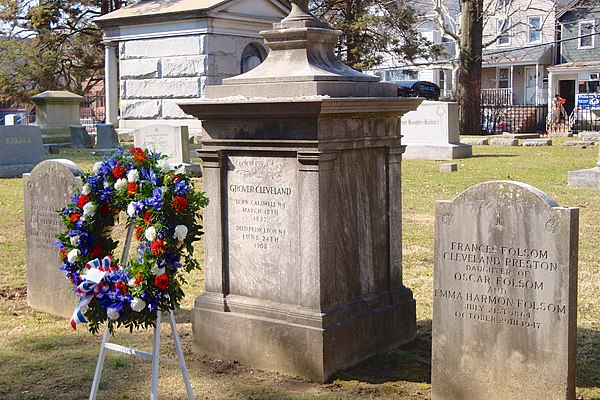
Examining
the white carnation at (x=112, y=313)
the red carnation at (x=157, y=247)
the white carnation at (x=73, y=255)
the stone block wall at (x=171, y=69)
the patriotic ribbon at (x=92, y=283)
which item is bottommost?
the white carnation at (x=112, y=313)

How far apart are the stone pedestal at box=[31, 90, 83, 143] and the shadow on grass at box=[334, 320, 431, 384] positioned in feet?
66.6

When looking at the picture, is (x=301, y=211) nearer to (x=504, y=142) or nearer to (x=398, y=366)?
(x=398, y=366)

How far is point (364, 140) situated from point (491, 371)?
1857 millimetres

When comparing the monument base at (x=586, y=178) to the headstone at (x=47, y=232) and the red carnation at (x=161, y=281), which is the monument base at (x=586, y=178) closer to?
the headstone at (x=47, y=232)

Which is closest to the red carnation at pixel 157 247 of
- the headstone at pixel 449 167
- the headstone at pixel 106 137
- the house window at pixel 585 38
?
the headstone at pixel 449 167

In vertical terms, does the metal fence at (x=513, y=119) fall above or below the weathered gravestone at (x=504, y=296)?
above

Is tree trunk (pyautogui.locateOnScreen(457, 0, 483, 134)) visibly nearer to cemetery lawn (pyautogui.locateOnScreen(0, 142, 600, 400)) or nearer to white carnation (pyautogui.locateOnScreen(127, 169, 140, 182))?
cemetery lawn (pyautogui.locateOnScreen(0, 142, 600, 400))

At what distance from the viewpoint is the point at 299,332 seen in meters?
5.84

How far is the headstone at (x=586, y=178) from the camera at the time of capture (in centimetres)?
1469

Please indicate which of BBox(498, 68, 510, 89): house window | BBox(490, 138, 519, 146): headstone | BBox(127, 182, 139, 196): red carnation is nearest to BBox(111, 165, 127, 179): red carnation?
BBox(127, 182, 139, 196): red carnation

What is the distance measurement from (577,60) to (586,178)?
110ft

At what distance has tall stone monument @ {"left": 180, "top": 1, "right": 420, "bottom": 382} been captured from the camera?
579cm

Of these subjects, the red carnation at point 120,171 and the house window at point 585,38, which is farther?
the house window at point 585,38

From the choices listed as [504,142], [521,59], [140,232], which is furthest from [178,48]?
[521,59]
